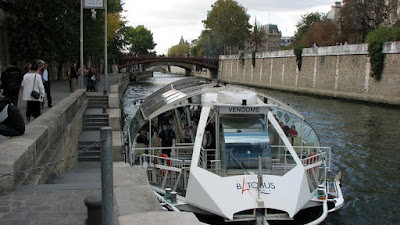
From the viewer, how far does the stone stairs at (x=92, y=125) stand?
41.2 ft

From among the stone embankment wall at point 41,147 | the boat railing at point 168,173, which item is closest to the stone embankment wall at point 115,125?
the stone embankment wall at point 41,147

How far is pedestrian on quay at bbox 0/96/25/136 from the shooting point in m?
7.02

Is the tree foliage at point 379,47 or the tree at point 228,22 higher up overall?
the tree at point 228,22

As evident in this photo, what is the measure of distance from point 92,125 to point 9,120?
324 inches

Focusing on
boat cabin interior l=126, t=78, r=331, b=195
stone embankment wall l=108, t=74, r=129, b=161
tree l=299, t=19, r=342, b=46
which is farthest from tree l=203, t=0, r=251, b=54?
boat cabin interior l=126, t=78, r=331, b=195

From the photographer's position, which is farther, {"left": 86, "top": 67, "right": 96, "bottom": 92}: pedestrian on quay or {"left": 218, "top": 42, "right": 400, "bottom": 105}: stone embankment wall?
{"left": 218, "top": 42, "right": 400, "bottom": 105}: stone embankment wall

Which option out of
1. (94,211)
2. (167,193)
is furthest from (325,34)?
(94,211)

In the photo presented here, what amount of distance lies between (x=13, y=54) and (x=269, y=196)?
72.7 ft

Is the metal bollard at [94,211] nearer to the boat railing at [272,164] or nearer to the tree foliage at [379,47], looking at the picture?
the boat railing at [272,164]

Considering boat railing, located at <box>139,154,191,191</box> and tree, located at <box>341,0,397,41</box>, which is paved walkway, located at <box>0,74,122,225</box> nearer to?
boat railing, located at <box>139,154,191,191</box>

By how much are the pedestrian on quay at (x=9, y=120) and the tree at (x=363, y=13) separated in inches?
1750

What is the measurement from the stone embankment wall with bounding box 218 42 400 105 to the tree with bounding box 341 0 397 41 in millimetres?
7584

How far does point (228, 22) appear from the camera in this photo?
3051 inches

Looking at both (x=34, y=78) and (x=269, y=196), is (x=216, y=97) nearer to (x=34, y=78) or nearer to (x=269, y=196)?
(x=269, y=196)
